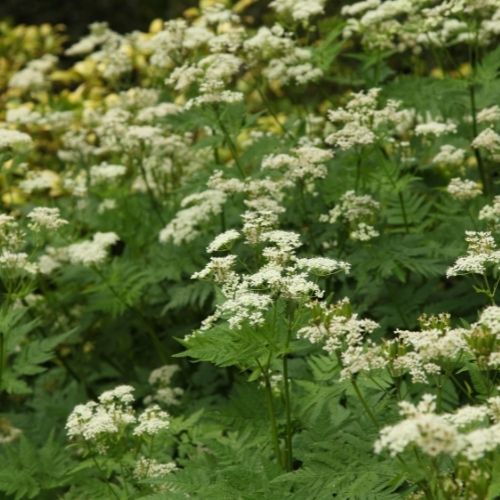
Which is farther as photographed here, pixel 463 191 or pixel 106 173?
pixel 106 173

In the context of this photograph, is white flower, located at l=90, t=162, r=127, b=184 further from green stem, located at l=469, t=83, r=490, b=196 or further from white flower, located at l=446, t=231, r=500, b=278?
white flower, located at l=446, t=231, r=500, b=278

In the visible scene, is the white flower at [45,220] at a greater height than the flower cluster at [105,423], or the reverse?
the white flower at [45,220]

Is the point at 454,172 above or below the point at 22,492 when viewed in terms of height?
above

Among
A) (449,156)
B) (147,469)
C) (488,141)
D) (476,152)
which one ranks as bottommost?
(147,469)

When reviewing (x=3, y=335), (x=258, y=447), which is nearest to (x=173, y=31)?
(x=3, y=335)

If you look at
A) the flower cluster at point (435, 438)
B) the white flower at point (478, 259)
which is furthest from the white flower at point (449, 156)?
the flower cluster at point (435, 438)

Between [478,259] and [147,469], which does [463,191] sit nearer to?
[478,259]

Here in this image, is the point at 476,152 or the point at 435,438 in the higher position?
the point at 435,438

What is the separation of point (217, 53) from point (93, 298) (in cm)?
211

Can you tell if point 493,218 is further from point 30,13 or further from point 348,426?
point 30,13

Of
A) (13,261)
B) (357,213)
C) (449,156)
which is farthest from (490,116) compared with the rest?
(13,261)

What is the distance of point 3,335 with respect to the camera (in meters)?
5.73

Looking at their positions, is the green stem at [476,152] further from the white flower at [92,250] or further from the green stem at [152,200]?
the white flower at [92,250]

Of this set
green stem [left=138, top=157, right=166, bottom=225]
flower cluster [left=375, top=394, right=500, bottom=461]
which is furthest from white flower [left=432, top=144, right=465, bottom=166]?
flower cluster [left=375, top=394, right=500, bottom=461]
